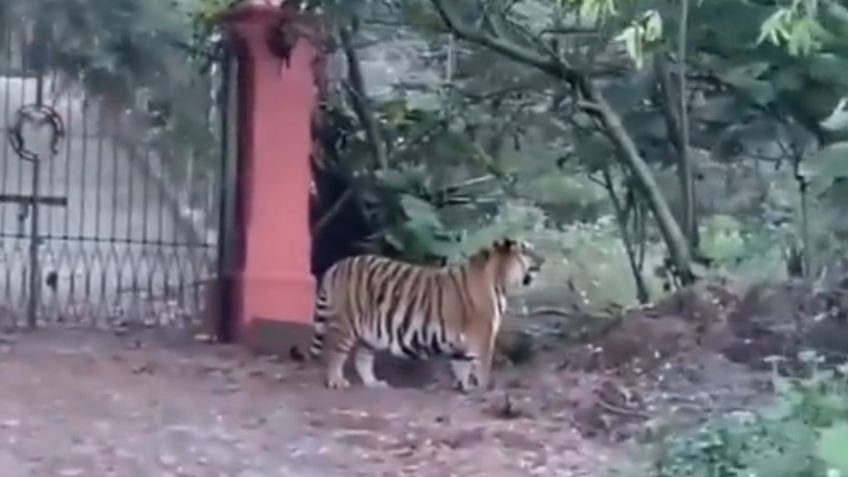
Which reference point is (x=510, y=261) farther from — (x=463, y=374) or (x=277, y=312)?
(x=277, y=312)

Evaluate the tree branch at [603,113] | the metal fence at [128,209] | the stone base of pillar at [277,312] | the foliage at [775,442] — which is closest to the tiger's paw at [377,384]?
the stone base of pillar at [277,312]

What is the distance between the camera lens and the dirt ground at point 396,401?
777 cm

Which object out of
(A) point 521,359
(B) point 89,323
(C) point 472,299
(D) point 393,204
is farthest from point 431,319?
(B) point 89,323

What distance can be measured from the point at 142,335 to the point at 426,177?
83.1 inches

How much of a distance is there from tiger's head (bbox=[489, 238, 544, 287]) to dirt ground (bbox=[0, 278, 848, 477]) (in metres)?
0.53

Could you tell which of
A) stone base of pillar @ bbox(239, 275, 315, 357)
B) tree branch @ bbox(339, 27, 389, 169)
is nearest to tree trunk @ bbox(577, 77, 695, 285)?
tree branch @ bbox(339, 27, 389, 169)

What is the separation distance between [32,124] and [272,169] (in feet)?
5.20

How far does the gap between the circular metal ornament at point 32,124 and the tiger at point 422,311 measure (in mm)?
2318

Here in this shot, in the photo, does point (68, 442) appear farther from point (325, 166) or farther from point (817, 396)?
point (325, 166)

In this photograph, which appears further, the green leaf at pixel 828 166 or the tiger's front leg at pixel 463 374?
the tiger's front leg at pixel 463 374

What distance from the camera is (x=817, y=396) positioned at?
6684 millimetres

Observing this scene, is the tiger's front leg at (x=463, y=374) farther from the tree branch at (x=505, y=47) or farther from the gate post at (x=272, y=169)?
the tree branch at (x=505, y=47)

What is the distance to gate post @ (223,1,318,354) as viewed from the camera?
11.1 meters

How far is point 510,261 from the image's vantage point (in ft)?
33.7
